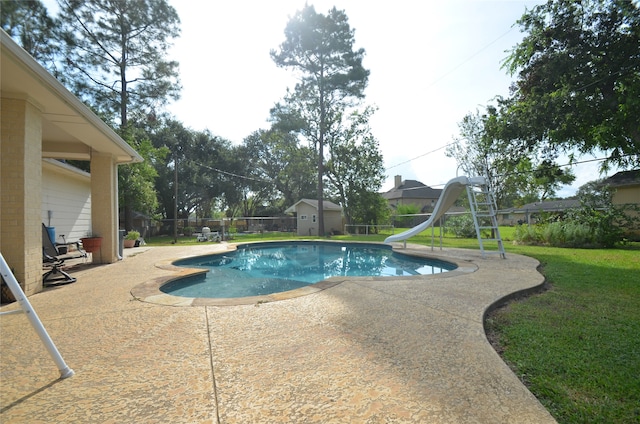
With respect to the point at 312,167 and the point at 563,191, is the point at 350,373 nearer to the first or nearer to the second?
the point at 312,167

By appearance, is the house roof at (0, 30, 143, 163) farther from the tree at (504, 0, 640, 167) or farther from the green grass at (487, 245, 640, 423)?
the tree at (504, 0, 640, 167)

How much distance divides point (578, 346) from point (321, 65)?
64.8 ft

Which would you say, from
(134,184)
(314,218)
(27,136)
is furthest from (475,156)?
(27,136)

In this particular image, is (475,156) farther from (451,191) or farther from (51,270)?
(51,270)

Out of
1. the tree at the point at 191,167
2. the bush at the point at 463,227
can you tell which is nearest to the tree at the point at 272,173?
the tree at the point at 191,167

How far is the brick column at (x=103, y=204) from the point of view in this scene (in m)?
6.91

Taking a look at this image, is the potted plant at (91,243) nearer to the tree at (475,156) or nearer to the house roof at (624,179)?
the house roof at (624,179)

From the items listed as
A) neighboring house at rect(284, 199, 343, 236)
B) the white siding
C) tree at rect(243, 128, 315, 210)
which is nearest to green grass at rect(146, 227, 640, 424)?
the white siding

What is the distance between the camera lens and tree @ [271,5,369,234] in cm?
1794

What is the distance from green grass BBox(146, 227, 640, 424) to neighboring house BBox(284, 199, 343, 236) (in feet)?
57.0

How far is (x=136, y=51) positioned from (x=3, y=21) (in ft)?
15.4

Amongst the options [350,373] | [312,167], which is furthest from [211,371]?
[312,167]

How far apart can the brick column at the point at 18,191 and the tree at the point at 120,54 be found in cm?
1224

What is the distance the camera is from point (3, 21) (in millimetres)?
10891
